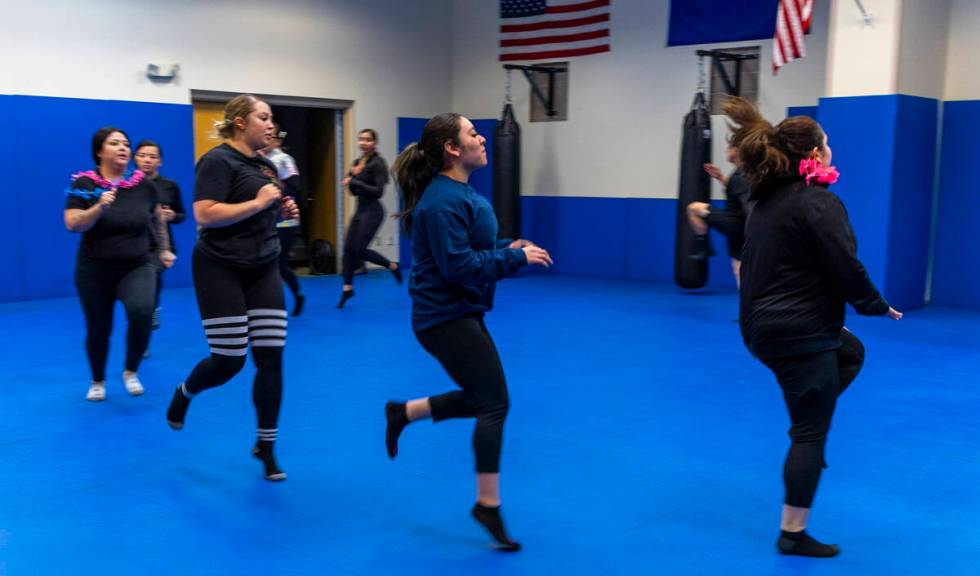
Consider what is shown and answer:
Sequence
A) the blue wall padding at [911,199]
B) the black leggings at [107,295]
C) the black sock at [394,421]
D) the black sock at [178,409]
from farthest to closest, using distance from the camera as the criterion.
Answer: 1. the blue wall padding at [911,199]
2. the black leggings at [107,295]
3. the black sock at [178,409]
4. the black sock at [394,421]

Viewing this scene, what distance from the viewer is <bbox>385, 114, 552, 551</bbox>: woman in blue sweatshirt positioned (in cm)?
326

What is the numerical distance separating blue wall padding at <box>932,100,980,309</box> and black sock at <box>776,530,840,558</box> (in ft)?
23.2

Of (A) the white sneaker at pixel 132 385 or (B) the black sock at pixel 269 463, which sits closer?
(B) the black sock at pixel 269 463

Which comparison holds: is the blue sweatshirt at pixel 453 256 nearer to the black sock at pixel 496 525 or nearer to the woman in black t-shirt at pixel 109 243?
the black sock at pixel 496 525

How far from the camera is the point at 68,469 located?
13.9ft

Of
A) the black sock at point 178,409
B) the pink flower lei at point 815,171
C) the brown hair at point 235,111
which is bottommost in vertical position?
the black sock at point 178,409

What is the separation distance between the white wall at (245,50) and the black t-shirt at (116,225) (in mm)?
5100

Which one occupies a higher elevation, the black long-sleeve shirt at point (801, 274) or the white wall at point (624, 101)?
the white wall at point (624, 101)

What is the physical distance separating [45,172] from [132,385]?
5.21 metres

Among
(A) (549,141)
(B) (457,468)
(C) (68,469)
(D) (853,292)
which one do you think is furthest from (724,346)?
(A) (549,141)

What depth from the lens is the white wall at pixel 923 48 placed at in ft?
28.2

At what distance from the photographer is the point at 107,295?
5.42 meters

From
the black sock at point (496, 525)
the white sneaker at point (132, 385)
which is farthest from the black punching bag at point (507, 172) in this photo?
the black sock at point (496, 525)

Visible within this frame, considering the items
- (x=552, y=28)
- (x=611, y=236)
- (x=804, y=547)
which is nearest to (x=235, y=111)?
(x=804, y=547)
